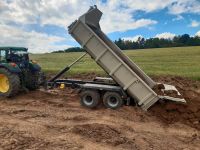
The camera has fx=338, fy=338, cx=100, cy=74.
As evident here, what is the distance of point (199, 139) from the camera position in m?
8.52

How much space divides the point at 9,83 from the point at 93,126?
531 cm

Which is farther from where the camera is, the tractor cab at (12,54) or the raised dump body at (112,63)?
the tractor cab at (12,54)

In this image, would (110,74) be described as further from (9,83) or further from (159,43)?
(159,43)

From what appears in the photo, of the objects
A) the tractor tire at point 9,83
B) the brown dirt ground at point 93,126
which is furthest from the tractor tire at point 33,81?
the brown dirt ground at point 93,126

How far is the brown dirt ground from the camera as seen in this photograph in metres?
7.68

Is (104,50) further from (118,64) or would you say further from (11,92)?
(11,92)

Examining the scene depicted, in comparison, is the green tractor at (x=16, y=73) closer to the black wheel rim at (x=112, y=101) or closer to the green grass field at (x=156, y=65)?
the black wheel rim at (x=112, y=101)

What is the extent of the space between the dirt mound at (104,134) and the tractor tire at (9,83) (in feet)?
16.2

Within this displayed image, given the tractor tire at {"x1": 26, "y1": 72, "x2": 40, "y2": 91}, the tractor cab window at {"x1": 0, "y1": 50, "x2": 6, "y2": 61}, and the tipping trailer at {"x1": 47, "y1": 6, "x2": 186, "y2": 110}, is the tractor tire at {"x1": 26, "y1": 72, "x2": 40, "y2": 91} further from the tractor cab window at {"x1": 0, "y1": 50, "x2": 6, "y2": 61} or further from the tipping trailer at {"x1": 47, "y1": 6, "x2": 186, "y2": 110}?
the tipping trailer at {"x1": 47, "y1": 6, "x2": 186, "y2": 110}

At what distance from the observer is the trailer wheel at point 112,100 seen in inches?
443

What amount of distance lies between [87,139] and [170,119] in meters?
3.42

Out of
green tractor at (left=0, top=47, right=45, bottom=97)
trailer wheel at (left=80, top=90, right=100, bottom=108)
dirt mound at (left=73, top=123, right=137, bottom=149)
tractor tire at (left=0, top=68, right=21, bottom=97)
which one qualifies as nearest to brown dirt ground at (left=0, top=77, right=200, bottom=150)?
dirt mound at (left=73, top=123, right=137, bottom=149)

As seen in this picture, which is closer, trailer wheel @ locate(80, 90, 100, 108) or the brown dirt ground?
the brown dirt ground

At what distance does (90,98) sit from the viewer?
38.5 ft
